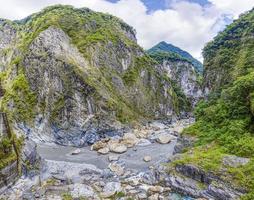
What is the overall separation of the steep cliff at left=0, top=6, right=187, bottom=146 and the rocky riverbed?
6348 millimetres

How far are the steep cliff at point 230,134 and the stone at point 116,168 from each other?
7.58 metres

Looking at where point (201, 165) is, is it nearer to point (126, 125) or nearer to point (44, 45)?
point (126, 125)

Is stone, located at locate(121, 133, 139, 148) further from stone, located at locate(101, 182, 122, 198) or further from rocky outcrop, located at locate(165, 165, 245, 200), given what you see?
rocky outcrop, located at locate(165, 165, 245, 200)

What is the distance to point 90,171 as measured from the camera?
37562mm

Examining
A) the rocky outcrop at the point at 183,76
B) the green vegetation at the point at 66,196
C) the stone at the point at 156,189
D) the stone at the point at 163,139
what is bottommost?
the stone at the point at 156,189

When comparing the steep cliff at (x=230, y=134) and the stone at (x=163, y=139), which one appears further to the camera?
the stone at (x=163, y=139)

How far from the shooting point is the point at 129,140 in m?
54.1

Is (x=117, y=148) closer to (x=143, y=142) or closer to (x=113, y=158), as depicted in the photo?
Answer: (x=113, y=158)

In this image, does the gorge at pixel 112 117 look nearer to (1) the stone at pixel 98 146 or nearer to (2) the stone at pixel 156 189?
(2) the stone at pixel 156 189

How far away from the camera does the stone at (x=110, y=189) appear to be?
30.3m

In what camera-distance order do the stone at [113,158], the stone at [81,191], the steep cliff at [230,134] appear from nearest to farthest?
the steep cliff at [230,134], the stone at [81,191], the stone at [113,158]

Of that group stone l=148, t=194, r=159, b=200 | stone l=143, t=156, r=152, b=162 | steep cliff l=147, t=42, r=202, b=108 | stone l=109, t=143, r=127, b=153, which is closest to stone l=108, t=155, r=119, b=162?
stone l=109, t=143, r=127, b=153

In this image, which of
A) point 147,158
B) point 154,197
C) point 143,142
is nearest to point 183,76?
point 143,142

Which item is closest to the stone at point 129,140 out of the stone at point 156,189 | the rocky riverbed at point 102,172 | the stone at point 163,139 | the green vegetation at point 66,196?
the rocky riverbed at point 102,172
